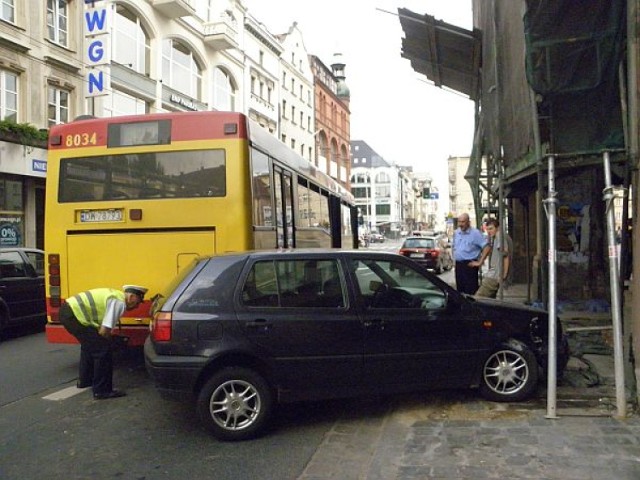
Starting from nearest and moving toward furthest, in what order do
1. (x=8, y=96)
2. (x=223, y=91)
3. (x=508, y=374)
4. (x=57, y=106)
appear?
(x=508, y=374) → (x=8, y=96) → (x=57, y=106) → (x=223, y=91)

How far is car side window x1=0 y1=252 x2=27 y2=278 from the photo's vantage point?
995cm

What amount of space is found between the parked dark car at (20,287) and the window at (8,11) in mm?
11453

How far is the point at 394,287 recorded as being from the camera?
17.6ft

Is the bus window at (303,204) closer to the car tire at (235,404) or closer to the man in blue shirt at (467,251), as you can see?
the man in blue shirt at (467,251)

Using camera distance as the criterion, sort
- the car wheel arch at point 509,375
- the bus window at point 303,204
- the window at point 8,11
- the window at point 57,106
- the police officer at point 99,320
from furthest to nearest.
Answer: the window at point 57,106 < the window at point 8,11 < the bus window at point 303,204 < the police officer at point 99,320 < the car wheel arch at point 509,375

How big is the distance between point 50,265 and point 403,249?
18.4 meters

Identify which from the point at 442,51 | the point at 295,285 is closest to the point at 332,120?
the point at 442,51

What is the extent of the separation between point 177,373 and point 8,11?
18.4 metres

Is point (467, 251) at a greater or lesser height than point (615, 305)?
greater

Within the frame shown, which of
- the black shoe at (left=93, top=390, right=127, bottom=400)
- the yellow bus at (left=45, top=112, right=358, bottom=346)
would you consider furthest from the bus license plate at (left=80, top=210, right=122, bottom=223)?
the black shoe at (left=93, top=390, right=127, bottom=400)

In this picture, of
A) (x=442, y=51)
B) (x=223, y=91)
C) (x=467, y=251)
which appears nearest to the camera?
(x=467, y=251)

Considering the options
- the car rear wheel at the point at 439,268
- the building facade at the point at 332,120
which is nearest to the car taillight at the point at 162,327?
the car rear wheel at the point at 439,268

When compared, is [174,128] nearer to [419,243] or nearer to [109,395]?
[109,395]

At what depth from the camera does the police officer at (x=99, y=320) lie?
5.97 m
